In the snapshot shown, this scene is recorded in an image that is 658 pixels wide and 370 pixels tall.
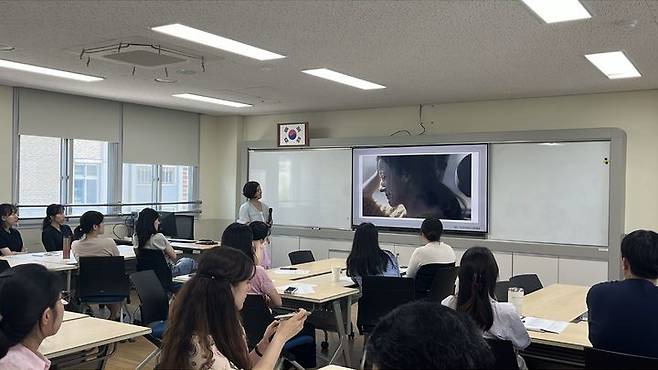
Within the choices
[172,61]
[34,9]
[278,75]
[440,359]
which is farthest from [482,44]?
[440,359]

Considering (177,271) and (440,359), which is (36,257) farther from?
(440,359)

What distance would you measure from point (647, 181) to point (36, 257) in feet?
22.1

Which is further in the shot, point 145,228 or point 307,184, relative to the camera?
point 307,184

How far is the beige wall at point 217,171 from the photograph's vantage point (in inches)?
396

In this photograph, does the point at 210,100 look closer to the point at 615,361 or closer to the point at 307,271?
the point at 307,271

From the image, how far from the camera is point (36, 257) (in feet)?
20.4

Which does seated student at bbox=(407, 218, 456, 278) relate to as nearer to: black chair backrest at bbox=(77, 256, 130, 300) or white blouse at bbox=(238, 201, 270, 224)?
white blouse at bbox=(238, 201, 270, 224)

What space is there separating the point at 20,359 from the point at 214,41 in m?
3.16

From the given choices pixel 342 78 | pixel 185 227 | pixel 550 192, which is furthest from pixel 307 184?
pixel 550 192

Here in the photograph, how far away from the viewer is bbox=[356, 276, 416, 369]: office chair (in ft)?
14.3

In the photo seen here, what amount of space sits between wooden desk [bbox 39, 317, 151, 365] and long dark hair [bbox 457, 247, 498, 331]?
1.74 metres

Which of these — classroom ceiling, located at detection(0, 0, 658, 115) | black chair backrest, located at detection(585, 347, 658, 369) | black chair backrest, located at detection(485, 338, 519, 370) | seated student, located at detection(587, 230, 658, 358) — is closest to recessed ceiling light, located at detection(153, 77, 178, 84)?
classroom ceiling, located at detection(0, 0, 658, 115)

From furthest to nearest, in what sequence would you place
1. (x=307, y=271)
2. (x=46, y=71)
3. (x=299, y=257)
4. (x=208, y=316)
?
1. (x=299, y=257)
2. (x=46, y=71)
3. (x=307, y=271)
4. (x=208, y=316)

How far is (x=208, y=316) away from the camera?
2100 millimetres
